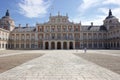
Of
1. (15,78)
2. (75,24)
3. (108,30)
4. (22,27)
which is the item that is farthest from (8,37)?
(15,78)

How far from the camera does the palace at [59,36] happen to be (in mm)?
64750

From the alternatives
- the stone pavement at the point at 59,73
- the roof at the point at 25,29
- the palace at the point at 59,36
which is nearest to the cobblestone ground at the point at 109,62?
the stone pavement at the point at 59,73

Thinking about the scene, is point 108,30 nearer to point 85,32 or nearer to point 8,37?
point 85,32

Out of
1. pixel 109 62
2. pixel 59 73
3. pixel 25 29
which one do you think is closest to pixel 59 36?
pixel 25 29

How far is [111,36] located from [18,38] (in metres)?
41.3

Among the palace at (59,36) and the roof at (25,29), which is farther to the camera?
the roof at (25,29)

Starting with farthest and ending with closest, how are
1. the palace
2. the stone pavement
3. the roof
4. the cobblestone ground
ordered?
the roof
the palace
the cobblestone ground
the stone pavement

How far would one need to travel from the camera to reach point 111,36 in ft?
207

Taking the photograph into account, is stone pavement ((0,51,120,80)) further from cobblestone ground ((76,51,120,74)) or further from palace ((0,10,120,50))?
palace ((0,10,120,50))

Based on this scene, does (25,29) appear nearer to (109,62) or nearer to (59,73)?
(109,62)

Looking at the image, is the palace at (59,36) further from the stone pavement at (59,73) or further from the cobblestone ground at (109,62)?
the stone pavement at (59,73)

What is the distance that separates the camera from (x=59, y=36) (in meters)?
65.6

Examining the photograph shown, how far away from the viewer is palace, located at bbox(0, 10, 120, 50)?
6475 centimetres

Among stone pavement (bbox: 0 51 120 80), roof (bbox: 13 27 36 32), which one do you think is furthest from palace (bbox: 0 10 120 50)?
stone pavement (bbox: 0 51 120 80)
